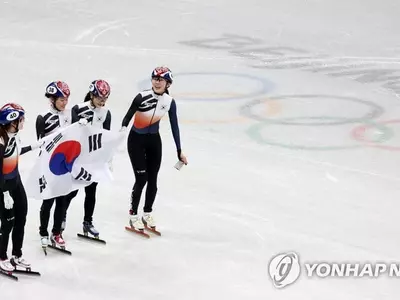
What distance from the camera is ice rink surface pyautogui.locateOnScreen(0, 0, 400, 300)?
708 cm

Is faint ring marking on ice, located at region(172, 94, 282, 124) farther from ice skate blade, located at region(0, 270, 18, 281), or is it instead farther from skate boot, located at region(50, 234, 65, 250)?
ice skate blade, located at region(0, 270, 18, 281)

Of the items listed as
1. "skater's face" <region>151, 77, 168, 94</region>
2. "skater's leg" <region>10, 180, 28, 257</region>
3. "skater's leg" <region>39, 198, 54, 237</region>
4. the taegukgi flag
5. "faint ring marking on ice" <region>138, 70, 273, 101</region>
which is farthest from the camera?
"faint ring marking on ice" <region>138, 70, 273, 101</region>

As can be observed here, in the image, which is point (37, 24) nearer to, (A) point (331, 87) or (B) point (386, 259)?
(A) point (331, 87)

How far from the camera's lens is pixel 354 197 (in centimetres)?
912

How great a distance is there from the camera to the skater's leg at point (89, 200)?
7578mm

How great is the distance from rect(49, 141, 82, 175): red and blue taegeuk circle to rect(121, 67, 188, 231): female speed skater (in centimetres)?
50

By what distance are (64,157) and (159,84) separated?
1.11m

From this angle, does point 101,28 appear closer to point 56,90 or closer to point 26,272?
point 56,90

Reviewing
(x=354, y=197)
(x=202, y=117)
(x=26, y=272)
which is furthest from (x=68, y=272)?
(x=202, y=117)

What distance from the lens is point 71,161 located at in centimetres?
725

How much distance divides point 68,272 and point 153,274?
731mm

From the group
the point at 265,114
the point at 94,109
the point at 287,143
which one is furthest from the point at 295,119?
the point at 94,109

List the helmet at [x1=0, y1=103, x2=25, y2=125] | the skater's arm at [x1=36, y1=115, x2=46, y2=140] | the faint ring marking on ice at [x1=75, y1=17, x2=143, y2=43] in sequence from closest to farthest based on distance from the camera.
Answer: the helmet at [x1=0, y1=103, x2=25, y2=125] → the skater's arm at [x1=36, y1=115, x2=46, y2=140] → the faint ring marking on ice at [x1=75, y1=17, x2=143, y2=43]

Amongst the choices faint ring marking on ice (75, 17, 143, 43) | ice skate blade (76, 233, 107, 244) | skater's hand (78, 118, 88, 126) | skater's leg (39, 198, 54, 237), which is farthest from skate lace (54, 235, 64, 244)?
faint ring marking on ice (75, 17, 143, 43)
